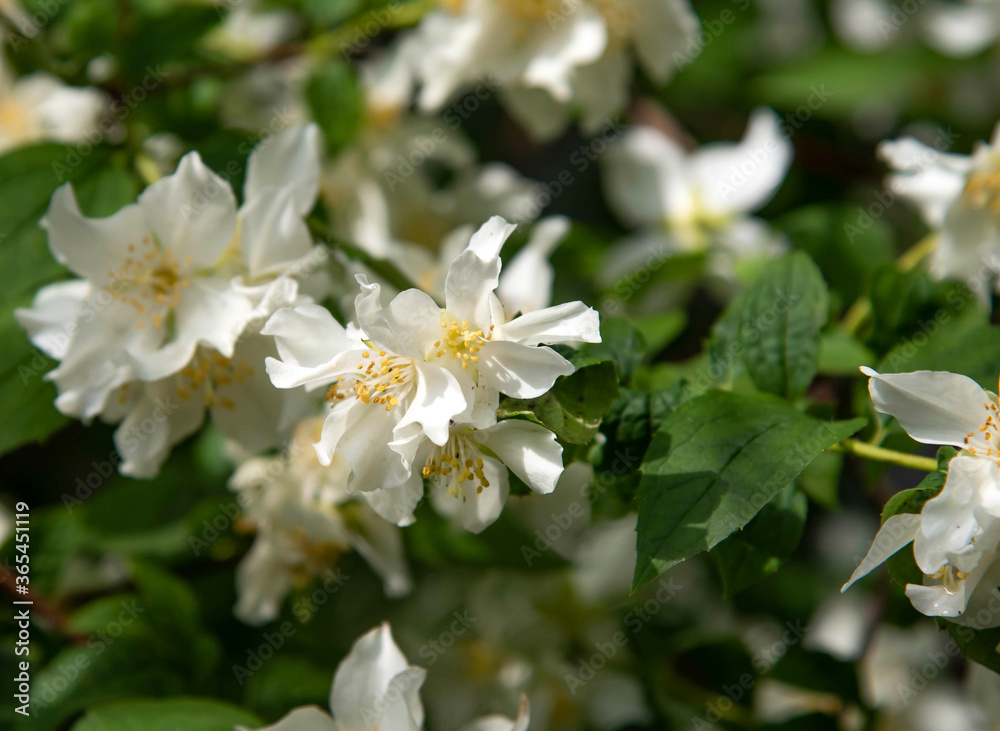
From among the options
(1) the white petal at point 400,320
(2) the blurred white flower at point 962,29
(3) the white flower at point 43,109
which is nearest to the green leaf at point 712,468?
(1) the white petal at point 400,320

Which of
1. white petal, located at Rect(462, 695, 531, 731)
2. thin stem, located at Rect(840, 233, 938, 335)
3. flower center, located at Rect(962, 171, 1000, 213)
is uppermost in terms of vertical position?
flower center, located at Rect(962, 171, 1000, 213)

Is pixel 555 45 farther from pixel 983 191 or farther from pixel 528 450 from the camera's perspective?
pixel 528 450

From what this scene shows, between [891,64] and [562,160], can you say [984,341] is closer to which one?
[891,64]

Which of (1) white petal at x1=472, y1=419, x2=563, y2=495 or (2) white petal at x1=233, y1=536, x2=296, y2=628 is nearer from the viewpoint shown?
(1) white petal at x1=472, y1=419, x2=563, y2=495

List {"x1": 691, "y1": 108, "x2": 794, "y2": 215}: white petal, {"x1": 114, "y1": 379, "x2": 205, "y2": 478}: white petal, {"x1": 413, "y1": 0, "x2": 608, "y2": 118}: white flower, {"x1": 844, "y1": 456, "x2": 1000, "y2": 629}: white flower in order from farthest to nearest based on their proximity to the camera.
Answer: {"x1": 691, "y1": 108, "x2": 794, "y2": 215}: white petal, {"x1": 413, "y1": 0, "x2": 608, "y2": 118}: white flower, {"x1": 114, "y1": 379, "x2": 205, "y2": 478}: white petal, {"x1": 844, "y1": 456, "x2": 1000, "y2": 629}: white flower

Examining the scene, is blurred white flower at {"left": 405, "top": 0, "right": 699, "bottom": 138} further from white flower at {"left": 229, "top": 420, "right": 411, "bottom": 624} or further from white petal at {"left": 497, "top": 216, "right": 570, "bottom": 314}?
white flower at {"left": 229, "top": 420, "right": 411, "bottom": 624}

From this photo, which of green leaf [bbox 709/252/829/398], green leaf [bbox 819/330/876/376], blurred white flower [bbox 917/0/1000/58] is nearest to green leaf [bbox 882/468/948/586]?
green leaf [bbox 709/252/829/398]

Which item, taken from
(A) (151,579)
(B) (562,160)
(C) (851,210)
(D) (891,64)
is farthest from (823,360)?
(B) (562,160)
